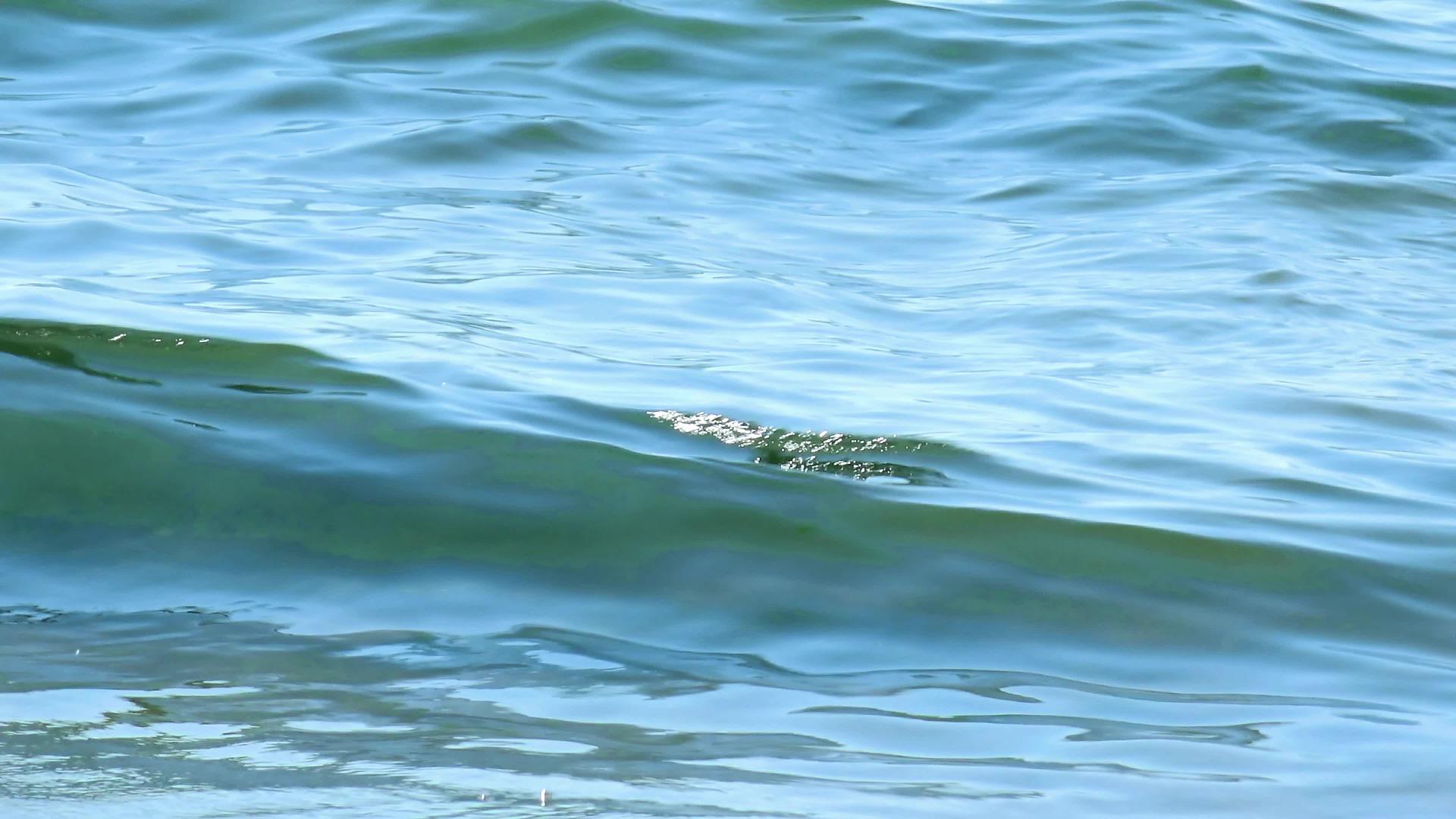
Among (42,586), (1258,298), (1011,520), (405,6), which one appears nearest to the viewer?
(42,586)

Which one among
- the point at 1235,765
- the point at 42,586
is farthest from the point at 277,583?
the point at 1235,765

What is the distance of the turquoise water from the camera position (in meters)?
2.27

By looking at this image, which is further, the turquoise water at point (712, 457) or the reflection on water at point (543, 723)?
the turquoise water at point (712, 457)

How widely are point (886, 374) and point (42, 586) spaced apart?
199 cm

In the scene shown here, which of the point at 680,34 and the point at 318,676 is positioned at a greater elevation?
the point at 680,34

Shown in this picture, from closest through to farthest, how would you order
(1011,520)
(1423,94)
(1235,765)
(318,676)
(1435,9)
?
(1235,765) < (318,676) < (1011,520) < (1423,94) < (1435,9)

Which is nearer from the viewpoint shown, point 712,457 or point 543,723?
point 543,723

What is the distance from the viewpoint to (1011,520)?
10.4 feet

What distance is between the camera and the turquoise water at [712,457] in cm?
227

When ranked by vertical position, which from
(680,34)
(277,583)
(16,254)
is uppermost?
(680,34)

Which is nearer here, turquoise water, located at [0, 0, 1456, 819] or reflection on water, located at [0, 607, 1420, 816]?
reflection on water, located at [0, 607, 1420, 816]

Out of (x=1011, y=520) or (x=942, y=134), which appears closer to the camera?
(x=1011, y=520)

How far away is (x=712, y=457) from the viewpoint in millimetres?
3422

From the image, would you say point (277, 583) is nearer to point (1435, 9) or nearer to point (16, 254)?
point (16, 254)
